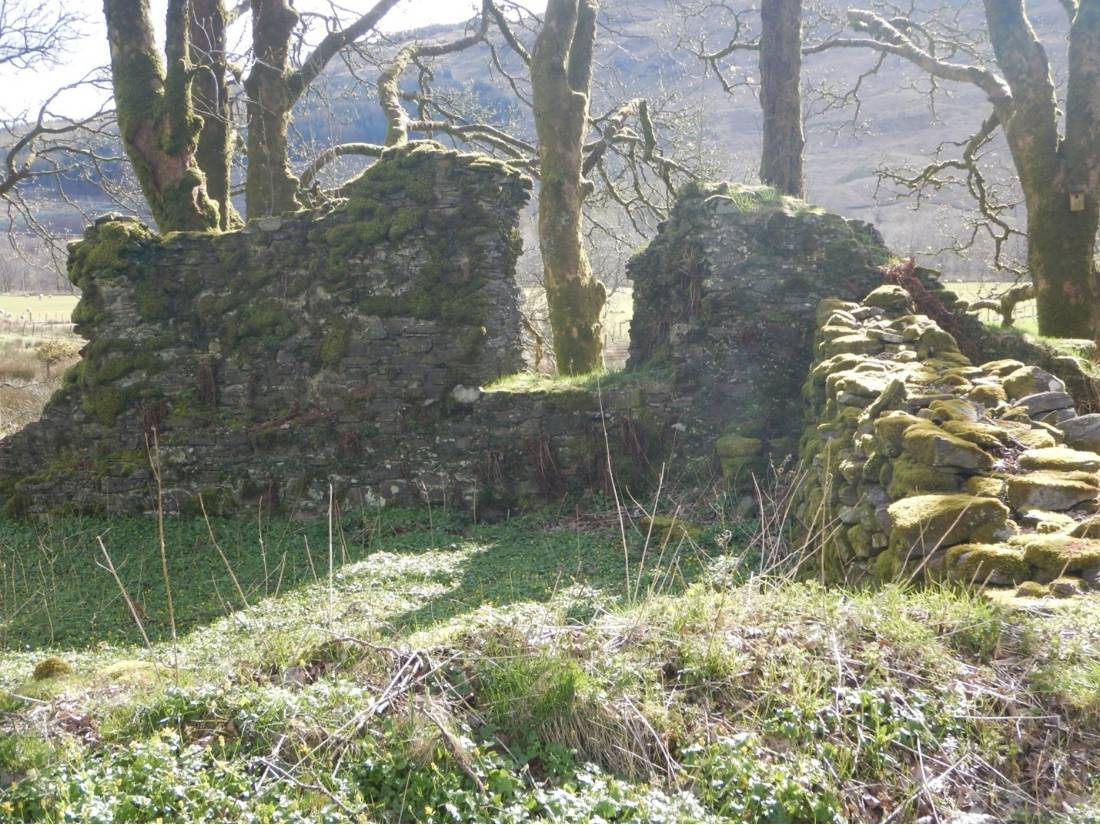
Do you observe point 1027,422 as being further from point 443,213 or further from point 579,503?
point 443,213

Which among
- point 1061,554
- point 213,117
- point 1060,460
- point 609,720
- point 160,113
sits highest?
point 213,117

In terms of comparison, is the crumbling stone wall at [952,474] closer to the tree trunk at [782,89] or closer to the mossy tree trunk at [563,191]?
the mossy tree trunk at [563,191]

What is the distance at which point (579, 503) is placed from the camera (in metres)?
9.16

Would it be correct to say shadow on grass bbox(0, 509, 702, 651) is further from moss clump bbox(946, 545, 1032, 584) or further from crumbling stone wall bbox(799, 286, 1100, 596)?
moss clump bbox(946, 545, 1032, 584)

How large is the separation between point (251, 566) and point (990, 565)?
6246mm

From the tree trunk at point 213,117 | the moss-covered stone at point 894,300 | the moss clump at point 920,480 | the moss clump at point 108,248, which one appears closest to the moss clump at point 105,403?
the moss clump at point 108,248

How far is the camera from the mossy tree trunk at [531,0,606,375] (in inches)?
508

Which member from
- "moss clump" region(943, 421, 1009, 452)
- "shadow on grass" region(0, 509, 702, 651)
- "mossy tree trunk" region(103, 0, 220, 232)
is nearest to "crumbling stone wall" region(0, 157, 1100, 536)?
"shadow on grass" region(0, 509, 702, 651)

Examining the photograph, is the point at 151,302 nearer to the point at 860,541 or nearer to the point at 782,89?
the point at 860,541

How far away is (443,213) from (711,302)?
301 centimetres

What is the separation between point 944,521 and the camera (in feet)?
13.9

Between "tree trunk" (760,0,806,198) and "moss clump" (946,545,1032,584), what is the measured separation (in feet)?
32.0

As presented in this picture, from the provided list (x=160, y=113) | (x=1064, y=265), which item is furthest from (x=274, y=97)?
(x=1064, y=265)

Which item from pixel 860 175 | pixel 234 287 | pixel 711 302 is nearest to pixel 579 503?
pixel 711 302
